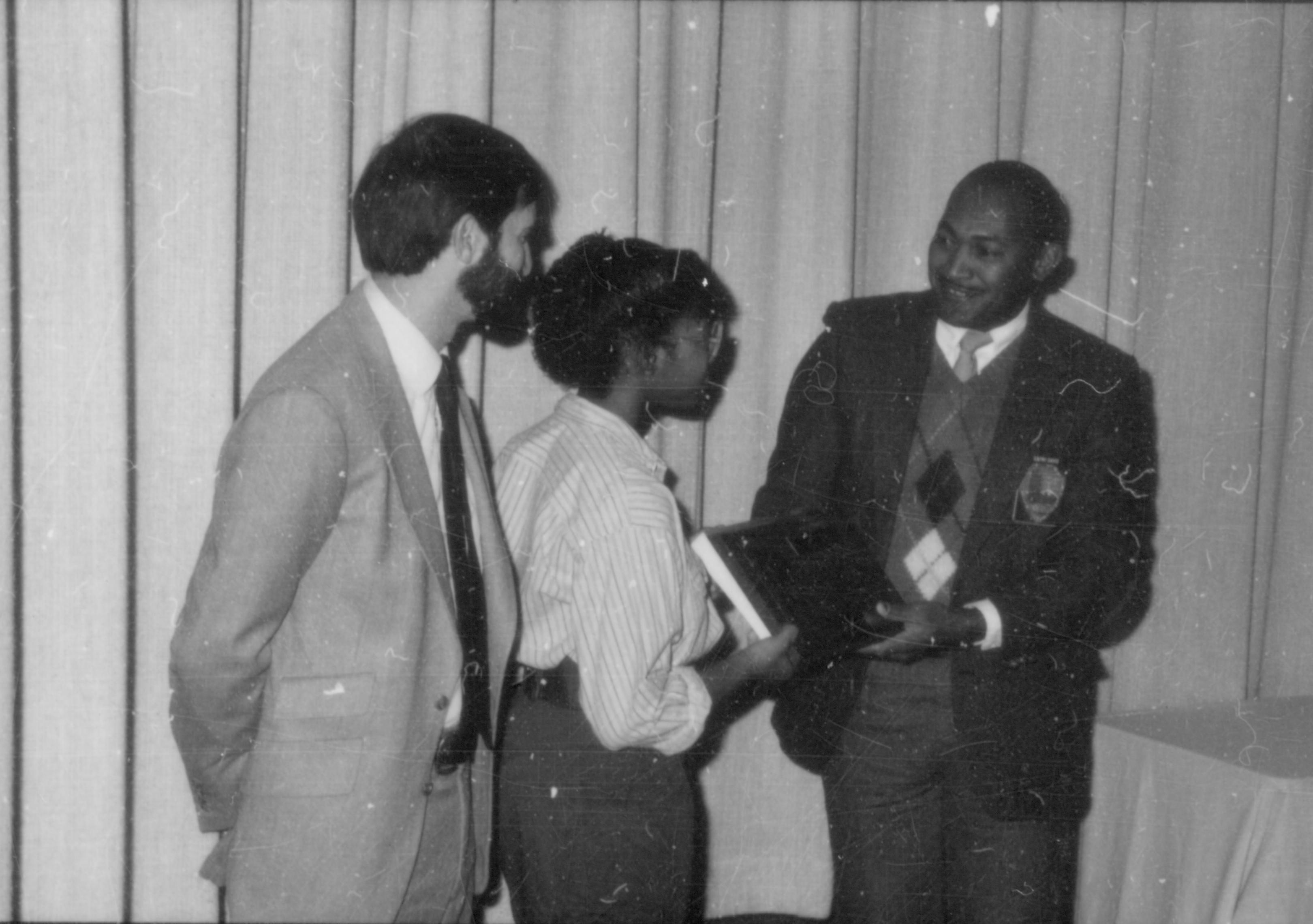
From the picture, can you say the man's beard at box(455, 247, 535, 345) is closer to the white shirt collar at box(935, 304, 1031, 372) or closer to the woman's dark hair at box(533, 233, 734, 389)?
the woman's dark hair at box(533, 233, 734, 389)

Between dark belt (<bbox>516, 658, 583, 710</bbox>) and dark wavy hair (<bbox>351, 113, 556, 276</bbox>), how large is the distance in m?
0.57

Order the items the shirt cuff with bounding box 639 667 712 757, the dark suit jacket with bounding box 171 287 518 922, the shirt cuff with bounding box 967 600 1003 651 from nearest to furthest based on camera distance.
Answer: the dark suit jacket with bounding box 171 287 518 922 < the shirt cuff with bounding box 639 667 712 757 < the shirt cuff with bounding box 967 600 1003 651

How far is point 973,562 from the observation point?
1695 millimetres

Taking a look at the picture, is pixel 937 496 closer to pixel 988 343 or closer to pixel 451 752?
pixel 988 343

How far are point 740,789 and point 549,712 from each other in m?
0.89

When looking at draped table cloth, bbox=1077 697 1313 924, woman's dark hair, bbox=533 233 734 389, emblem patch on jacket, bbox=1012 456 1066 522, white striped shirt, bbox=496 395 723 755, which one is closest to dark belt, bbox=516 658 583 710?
white striped shirt, bbox=496 395 723 755

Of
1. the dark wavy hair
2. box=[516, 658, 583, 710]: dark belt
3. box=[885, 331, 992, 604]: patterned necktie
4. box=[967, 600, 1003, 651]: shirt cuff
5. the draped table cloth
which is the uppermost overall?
the dark wavy hair

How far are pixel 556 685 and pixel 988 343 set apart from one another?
0.90 m

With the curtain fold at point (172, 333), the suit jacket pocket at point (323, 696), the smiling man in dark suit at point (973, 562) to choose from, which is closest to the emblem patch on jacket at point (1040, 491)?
the smiling man in dark suit at point (973, 562)

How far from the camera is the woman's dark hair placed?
1511mm

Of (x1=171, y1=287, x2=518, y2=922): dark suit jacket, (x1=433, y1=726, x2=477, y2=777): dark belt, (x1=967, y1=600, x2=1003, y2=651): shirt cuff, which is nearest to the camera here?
(x1=171, y1=287, x2=518, y2=922): dark suit jacket

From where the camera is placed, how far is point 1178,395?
231 centimetres

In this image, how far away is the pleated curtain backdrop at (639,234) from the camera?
1.75 m

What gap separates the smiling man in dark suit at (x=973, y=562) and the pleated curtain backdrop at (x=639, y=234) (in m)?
0.42
